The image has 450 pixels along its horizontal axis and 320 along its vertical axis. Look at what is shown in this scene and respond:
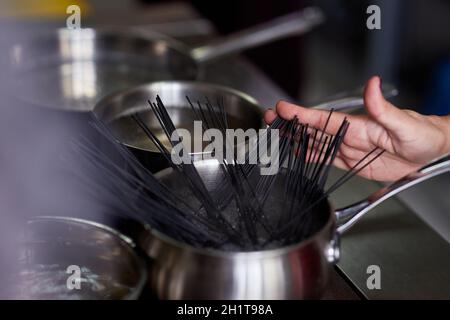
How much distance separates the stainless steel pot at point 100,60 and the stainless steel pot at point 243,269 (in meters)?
0.76

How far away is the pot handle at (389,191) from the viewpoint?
0.94 metres

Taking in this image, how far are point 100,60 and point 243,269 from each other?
1059 mm

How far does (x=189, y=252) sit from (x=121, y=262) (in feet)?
0.50

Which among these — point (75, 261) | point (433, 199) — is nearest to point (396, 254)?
point (75, 261)

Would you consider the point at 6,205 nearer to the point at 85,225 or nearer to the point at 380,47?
the point at 85,225

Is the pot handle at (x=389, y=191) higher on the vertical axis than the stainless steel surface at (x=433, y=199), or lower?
higher

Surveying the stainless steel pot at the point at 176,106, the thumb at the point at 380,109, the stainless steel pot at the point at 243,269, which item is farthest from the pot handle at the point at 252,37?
the stainless steel pot at the point at 243,269

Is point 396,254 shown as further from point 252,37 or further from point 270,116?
point 252,37

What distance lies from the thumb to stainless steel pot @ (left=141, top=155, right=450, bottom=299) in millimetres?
200

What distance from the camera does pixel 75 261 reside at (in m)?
0.96

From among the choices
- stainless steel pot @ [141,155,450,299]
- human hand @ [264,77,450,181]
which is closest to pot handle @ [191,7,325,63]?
human hand @ [264,77,450,181]

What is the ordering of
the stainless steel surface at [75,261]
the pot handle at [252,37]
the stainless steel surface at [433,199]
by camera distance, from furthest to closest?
1. the stainless steel surface at [433,199]
2. the pot handle at [252,37]
3. the stainless steel surface at [75,261]

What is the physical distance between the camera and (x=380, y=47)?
332 cm

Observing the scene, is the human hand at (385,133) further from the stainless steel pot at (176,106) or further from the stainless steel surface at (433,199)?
the stainless steel surface at (433,199)
